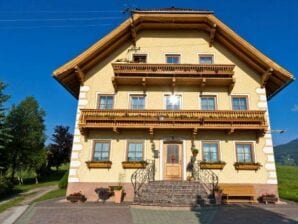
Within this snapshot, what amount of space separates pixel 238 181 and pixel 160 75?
8.18 m

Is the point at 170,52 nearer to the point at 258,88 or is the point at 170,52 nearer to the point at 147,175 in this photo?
the point at 258,88

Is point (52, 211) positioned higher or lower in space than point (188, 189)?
lower

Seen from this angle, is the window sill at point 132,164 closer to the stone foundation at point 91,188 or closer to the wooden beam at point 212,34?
the stone foundation at point 91,188

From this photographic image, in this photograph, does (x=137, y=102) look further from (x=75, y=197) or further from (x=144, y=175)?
(x=75, y=197)

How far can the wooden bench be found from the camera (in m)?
15.4

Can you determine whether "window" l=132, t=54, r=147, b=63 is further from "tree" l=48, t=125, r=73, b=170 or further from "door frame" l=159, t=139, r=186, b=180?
"tree" l=48, t=125, r=73, b=170

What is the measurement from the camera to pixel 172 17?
19297 millimetres

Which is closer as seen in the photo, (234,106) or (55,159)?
(234,106)

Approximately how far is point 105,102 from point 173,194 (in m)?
7.75

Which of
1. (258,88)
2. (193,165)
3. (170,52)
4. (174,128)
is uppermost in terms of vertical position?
(170,52)

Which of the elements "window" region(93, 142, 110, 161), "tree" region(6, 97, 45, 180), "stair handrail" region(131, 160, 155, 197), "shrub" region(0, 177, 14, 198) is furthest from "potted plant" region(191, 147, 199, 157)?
"tree" region(6, 97, 45, 180)

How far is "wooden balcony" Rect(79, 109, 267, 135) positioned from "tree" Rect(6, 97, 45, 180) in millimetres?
18690

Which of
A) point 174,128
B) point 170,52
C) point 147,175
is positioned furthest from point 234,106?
point 147,175

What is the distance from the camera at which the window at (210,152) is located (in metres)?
17.3
